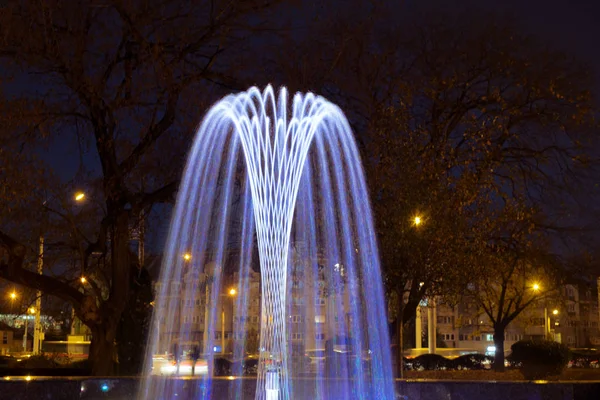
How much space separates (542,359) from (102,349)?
584 inches

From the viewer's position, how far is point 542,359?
89.8 feet

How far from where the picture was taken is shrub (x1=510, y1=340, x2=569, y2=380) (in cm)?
2736

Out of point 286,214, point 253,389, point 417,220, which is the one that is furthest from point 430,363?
point 286,214

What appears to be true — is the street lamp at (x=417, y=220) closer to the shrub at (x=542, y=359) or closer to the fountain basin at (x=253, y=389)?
the fountain basin at (x=253, y=389)

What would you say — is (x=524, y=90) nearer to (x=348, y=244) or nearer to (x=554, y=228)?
(x=554, y=228)

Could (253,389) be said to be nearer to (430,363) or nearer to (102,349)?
(102,349)

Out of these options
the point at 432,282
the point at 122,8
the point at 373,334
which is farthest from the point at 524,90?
the point at 122,8

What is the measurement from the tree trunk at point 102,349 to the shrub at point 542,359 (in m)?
14.3

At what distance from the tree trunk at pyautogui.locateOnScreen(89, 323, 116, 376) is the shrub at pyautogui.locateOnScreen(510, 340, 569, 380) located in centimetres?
1426

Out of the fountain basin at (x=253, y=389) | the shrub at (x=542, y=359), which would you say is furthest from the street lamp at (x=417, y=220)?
the shrub at (x=542, y=359)

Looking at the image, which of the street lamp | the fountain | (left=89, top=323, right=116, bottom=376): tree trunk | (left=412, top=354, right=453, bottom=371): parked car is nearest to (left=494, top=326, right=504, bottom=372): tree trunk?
(left=412, top=354, right=453, bottom=371): parked car

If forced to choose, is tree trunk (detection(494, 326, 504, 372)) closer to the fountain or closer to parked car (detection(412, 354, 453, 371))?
parked car (detection(412, 354, 453, 371))

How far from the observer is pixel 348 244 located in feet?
67.1

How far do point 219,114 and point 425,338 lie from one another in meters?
75.9
